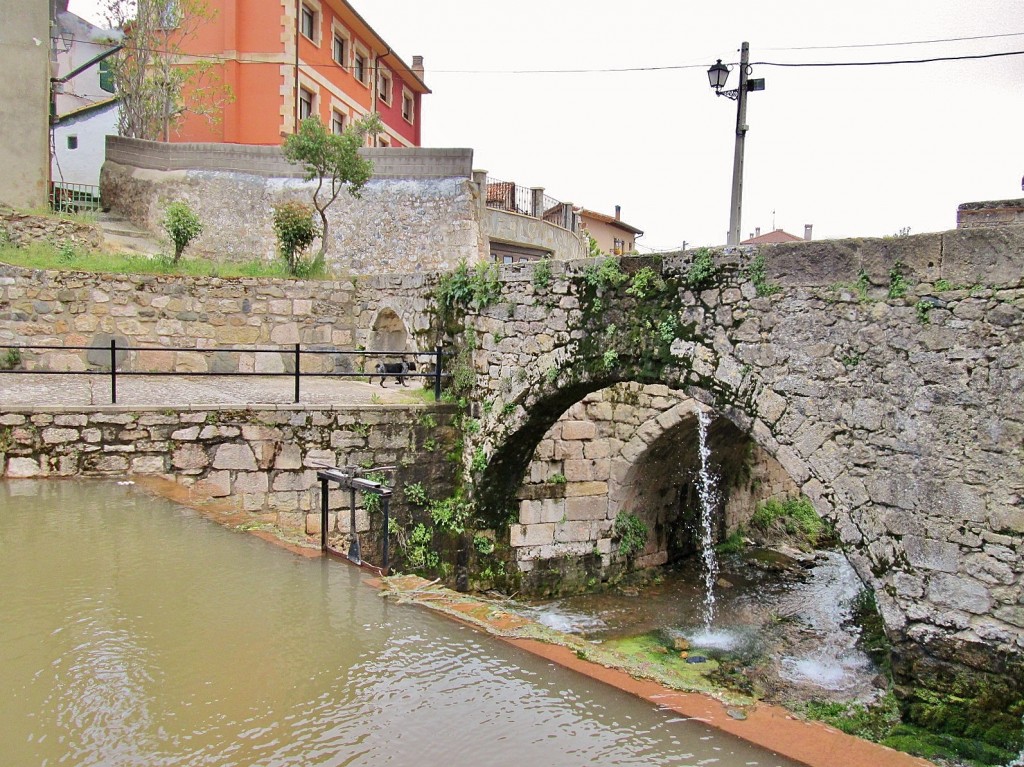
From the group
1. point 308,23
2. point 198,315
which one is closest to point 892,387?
point 198,315

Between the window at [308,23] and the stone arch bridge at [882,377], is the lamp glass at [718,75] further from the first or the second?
the window at [308,23]

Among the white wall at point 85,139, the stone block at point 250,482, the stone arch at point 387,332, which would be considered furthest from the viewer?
the white wall at point 85,139

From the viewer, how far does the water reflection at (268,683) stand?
Result: 3.04 meters

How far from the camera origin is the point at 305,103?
2148cm

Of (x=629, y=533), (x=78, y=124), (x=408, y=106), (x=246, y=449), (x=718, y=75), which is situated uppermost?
(x=408, y=106)

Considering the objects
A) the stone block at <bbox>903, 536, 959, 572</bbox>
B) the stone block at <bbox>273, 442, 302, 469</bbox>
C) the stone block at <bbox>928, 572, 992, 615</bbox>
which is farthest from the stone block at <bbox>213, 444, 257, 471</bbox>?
the stone block at <bbox>928, 572, 992, 615</bbox>

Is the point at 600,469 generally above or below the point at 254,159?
below

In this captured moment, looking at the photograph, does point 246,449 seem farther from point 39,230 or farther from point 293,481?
point 39,230

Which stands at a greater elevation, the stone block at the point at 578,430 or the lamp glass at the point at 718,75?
the lamp glass at the point at 718,75

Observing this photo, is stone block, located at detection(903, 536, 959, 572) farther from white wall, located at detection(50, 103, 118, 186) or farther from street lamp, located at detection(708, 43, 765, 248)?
white wall, located at detection(50, 103, 118, 186)

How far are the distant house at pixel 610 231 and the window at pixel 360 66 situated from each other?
9255 millimetres

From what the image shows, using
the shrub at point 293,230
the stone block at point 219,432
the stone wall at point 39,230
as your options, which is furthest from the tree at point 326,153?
the stone block at point 219,432

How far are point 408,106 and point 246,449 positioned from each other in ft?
79.6

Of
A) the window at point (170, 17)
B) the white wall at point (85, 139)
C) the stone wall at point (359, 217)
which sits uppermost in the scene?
the window at point (170, 17)
